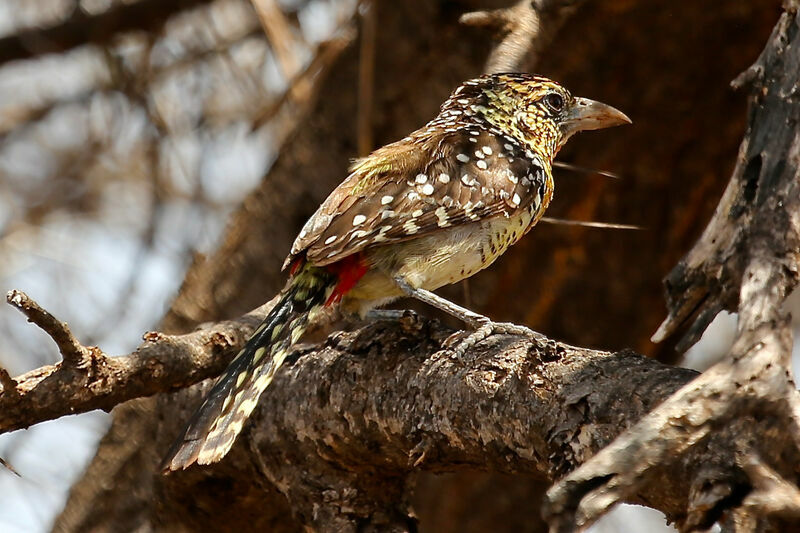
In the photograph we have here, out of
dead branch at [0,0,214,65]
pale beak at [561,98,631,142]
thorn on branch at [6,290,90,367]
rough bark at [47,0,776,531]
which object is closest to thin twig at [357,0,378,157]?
rough bark at [47,0,776,531]

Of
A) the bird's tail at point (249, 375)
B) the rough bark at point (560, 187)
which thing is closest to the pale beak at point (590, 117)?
the rough bark at point (560, 187)

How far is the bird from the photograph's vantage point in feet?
10.2

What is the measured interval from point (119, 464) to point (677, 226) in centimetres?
266

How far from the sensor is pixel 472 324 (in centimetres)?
344

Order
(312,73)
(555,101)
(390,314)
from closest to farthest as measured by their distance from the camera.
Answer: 1. (390,314)
2. (555,101)
3. (312,73)

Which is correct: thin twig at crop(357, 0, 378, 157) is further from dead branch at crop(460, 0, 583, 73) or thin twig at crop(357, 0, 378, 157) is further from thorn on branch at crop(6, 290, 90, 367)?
thorn on branch at crop(6, 290, 90, 367)

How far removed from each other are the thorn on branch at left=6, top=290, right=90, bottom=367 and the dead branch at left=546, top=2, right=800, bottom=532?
125cm

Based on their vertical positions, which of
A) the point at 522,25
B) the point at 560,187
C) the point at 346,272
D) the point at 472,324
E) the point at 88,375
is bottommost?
the point at 560,187

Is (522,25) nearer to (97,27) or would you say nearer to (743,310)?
(97,27)

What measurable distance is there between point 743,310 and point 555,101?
238 cm

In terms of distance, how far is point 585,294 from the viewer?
520 centimetres

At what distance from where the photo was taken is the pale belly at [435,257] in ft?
11.7

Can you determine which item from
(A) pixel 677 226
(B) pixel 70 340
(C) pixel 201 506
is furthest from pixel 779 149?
(A) pixel 677 226

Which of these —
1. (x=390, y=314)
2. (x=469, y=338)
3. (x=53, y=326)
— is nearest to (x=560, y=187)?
(x=390, y=314)
